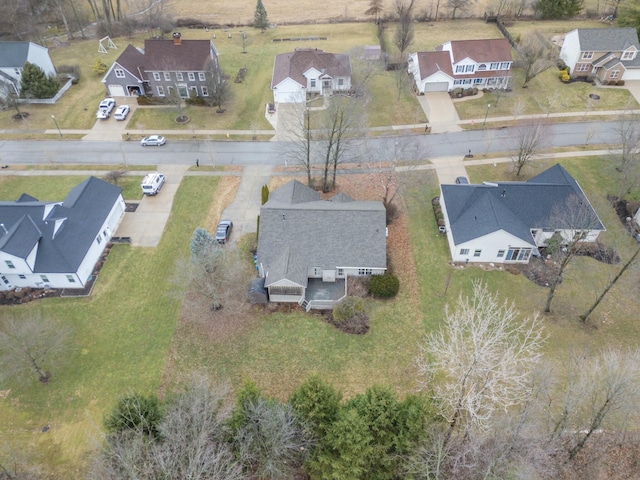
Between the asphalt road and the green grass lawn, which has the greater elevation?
the asphalt road

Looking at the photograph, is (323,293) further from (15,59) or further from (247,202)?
(15,59)

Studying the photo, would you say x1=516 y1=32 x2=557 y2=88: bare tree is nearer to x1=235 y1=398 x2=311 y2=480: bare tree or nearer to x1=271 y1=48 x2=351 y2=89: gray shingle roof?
x1=271 y1=48 x2=351 y2=89: gray shingle roof

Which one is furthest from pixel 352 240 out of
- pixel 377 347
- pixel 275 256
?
pixel 377 347

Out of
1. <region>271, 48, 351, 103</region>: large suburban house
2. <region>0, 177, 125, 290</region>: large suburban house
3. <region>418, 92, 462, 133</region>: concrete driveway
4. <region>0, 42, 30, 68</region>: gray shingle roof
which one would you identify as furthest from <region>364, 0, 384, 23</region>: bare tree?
<region>0, 177, 125, 290</region>: large suburban house

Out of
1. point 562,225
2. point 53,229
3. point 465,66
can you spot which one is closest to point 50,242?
point 53,229

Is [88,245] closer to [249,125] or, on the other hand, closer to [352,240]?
[352,240]

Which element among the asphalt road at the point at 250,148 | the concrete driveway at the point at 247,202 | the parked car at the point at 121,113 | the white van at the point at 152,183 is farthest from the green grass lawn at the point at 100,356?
the parked car at the point at 121,113
